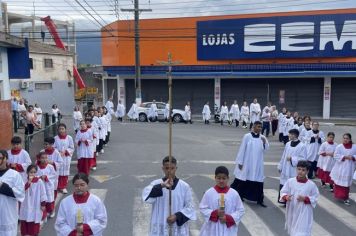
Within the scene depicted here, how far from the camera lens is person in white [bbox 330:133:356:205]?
10.2m

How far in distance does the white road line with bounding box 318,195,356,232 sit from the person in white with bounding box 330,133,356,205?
0.31 m

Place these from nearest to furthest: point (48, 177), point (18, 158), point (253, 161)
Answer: point (48, 177)
point (18, 158)
point (253, 161)

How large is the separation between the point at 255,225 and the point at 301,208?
5.61 feet

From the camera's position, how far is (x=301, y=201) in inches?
276

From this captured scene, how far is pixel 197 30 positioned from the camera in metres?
30.9

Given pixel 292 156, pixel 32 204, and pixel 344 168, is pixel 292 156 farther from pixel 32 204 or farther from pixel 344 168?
pixel 32 204

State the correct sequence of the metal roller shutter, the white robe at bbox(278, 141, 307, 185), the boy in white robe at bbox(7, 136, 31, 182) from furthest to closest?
the metal roller shutter → the white robe at bbox(278, 141, 307, 185) → the boy in white robe at bbox(7, 136, 31, 182)

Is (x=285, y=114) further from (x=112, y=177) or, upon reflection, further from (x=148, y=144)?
(x=112, y=177)

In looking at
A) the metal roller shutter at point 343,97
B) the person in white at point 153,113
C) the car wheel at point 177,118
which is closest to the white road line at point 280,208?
the car wheel at point 177,118

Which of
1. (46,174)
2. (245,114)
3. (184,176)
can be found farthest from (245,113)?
(46,174)

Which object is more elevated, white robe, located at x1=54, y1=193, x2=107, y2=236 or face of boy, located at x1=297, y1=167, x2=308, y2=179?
face of boy, located at x1=297, y1=167, x2=308, y2=179

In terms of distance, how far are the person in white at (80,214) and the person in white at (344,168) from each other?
21.5 ft

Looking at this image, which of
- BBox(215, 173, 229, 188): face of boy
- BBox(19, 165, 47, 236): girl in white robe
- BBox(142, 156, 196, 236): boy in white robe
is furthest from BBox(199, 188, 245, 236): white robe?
BBox(19, 165, 47, 236): girl in white robe

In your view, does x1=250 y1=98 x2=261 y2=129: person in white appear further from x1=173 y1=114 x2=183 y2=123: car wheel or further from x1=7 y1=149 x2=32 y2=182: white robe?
x1=7 y1=149 x2=32 y2=182: white robe
